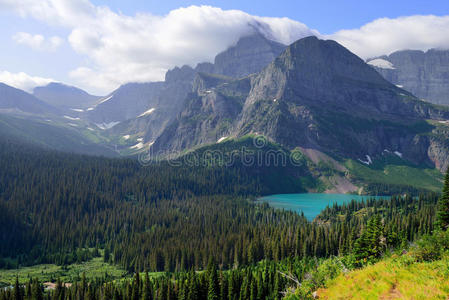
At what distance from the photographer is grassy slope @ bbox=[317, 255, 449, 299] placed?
1097 inches

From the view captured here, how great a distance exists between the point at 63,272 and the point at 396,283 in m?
137

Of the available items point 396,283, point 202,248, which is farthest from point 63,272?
point 396,283

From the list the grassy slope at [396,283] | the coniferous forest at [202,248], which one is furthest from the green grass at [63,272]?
the grassy slope at [396,283]

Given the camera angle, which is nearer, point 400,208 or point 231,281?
point 231,281

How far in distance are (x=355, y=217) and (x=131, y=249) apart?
123m

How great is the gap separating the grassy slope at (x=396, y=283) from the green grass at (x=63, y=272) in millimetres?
111718

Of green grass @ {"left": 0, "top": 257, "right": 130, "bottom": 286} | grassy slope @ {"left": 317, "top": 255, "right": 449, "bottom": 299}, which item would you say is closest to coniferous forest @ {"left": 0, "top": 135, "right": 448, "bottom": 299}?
green grass @ {"left": 0, "top": 257, "right": 130, "bottom": 286}

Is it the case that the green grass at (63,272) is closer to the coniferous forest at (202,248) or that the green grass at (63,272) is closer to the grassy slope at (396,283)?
the coniferous forest at (202,248)

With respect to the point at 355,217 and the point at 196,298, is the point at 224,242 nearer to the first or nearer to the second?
the point at 196,298

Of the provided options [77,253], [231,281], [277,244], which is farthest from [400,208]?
[77,253]

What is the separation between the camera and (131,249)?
147 m

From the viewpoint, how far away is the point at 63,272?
134 metres

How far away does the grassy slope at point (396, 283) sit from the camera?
91.5 feet

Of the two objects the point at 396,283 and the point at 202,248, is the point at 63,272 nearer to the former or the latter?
the point at 202,248
